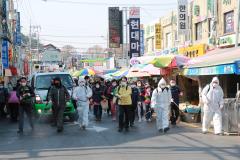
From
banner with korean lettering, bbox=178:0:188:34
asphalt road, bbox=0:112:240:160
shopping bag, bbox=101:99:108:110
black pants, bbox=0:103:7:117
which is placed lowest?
asphalt road, bbox=0:112:240:160

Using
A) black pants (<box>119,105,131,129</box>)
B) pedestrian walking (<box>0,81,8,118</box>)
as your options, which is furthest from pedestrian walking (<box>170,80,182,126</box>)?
pedestrian walking (<box>0,81,8,118</box>)

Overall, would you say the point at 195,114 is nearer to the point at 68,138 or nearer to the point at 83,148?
the point at 68,138

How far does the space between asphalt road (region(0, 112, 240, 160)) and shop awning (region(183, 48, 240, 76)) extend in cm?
214

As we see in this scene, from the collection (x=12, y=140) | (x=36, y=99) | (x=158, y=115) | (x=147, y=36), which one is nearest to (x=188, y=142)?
(x=158, y=115)

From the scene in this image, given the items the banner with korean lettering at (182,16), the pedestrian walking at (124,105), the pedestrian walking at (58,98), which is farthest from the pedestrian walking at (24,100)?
the banner with korean lettering at (182,16)

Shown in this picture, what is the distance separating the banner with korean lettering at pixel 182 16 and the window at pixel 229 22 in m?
4.12

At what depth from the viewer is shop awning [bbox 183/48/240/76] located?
14.3 meters

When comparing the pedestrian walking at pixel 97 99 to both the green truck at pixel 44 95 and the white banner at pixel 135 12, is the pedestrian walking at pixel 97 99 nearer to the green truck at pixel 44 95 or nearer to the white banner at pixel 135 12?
the green truck at pixel 44 95

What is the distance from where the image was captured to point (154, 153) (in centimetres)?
1005

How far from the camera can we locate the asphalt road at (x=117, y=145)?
32.2 feet

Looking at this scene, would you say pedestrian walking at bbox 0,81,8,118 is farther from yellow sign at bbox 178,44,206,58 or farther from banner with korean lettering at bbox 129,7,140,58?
banner with korean lettering at bbox 129,7,140,58

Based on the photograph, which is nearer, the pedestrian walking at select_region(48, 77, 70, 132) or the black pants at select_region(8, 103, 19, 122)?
the pedestrian walking at select_region(48, 77, 70, 132)

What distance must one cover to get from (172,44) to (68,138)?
2367cm

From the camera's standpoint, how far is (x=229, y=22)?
25.2m
